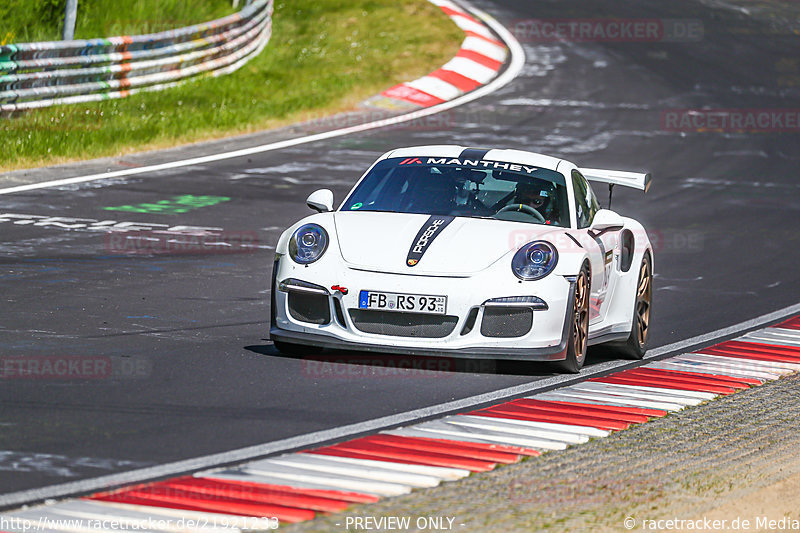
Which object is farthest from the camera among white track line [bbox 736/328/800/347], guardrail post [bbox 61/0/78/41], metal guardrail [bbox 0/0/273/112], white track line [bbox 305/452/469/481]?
guardrail post [bbox 61/0/78/41]

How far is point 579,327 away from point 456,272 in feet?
2.90

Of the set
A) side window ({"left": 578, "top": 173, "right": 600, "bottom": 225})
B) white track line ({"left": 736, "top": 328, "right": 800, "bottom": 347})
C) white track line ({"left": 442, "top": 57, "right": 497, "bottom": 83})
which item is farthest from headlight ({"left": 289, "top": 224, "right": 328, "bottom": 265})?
white track line ({"left": 442, "top": 57, "right": 497, "bottom": 83})

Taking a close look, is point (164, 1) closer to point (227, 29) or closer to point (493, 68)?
point (227, 29)

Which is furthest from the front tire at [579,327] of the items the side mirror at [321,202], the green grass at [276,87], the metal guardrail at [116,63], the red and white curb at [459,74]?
the red and white curb at [459,74]

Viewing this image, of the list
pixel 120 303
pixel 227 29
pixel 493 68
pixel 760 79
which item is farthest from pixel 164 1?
pixel 120 303

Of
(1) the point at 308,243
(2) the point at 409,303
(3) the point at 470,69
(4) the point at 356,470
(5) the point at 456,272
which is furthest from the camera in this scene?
(3) the point at 470,69

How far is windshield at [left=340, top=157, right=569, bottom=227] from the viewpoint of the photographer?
30.8 feet

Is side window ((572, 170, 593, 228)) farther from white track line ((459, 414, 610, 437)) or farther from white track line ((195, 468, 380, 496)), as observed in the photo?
white track line ((195, 468, 380, 496))

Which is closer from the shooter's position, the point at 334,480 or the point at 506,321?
the point at 334,480

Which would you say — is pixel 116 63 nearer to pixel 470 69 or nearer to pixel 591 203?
pixel 470 69

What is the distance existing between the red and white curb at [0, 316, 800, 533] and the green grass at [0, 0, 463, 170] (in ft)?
32.5

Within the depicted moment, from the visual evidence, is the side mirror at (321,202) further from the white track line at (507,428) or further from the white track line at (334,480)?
the white track line at (334,480)

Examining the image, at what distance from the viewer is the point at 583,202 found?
9.88 meters

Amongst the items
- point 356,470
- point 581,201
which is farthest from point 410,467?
point 581,201
